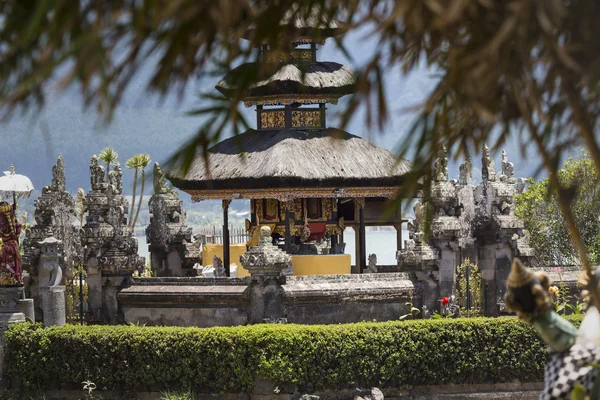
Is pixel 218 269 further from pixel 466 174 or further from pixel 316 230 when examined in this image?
pixel 466 174

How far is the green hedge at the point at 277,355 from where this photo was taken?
17.8 meters

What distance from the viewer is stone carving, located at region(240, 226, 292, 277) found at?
19.3 m

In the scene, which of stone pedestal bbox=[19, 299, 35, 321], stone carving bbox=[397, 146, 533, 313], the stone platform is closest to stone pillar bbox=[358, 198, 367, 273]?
stone carving bbox=[397, 146, 533, 313]

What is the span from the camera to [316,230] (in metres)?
24.6

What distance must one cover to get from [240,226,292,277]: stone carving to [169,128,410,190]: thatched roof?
9.52 feet

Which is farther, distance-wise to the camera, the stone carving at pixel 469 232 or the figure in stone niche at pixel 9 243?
the stone carving at pixel 469 232

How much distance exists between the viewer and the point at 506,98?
228 inches

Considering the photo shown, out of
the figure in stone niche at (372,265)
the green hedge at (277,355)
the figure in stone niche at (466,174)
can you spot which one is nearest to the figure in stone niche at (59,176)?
the green hedge at (277,355)

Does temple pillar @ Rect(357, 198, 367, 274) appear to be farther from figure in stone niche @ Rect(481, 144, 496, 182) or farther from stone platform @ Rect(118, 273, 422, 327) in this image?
stone platform @ Rect(118, 273, 422, 327)

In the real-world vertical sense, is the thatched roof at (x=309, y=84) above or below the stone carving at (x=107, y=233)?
above

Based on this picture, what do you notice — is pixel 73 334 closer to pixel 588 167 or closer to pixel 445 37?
pixel 445 37

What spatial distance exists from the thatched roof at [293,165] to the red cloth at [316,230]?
1.74 metres

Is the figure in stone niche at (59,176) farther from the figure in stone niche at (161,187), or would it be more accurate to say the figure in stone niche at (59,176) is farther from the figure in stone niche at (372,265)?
the figure in stone niche at (372,265)

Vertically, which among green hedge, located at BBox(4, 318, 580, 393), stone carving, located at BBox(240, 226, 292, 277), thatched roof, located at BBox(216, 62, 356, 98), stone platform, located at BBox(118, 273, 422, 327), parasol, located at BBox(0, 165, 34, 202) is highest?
thatched roof, located at BBox(216, 62, 356, 98)
